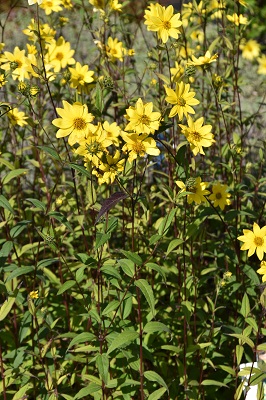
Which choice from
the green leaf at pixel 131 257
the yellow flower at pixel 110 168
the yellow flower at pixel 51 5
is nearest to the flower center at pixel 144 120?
the yellow flower at pixel 110 168

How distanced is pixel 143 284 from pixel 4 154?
0.92m

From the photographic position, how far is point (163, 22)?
5.55 ft

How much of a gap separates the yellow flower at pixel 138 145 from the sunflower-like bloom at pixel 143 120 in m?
0.02

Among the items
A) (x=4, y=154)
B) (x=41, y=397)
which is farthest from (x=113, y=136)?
(x=41, y=397)

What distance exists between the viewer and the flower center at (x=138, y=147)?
1385 millimetres

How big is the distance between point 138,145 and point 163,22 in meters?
0.50

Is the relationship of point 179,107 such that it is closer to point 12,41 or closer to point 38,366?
point 38,366

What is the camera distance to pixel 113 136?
1.52 metres

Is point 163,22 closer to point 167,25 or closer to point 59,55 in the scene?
point 167,25

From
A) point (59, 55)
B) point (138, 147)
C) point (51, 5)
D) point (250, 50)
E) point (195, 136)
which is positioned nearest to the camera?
point (138, 147)

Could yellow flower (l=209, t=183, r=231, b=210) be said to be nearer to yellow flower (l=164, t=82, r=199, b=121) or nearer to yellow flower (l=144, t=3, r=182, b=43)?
yellow flower (l=164, t=82, r=199, b=121)

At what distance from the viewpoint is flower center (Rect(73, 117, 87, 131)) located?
1.44 metres

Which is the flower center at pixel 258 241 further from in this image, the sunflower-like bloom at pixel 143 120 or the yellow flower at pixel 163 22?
the yellow flower at pixel 163 22

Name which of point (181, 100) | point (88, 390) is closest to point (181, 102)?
point (181, 100)
